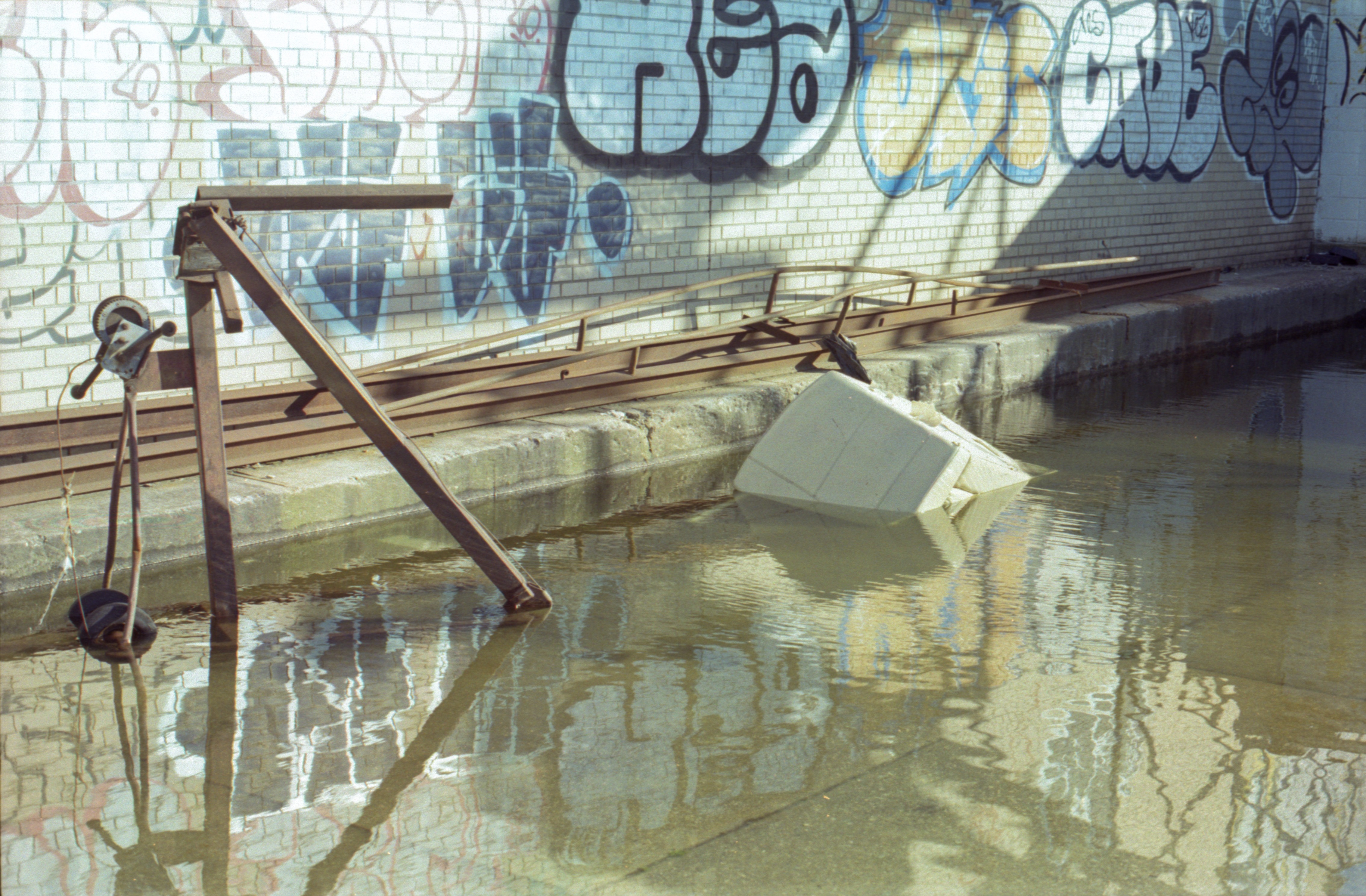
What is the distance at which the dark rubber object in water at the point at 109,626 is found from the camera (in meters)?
4.20

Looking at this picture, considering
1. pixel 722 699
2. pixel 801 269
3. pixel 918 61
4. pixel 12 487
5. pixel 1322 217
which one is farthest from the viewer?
pixel 1322 217

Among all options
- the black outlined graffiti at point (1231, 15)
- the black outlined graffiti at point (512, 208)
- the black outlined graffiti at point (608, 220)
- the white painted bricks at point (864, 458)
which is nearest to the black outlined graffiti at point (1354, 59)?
the black outlined graffiti at point (1231, 15)

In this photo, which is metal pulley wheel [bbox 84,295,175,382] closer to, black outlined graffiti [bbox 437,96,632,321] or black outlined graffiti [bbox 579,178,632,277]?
black outlined graffiti [bbox 437,96,632,321]

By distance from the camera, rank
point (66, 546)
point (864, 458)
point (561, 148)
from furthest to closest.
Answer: point (561, 148)
point (864, 458)
point (66, 546)

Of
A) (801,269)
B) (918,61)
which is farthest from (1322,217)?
(801,269)

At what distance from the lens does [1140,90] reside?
12.5m

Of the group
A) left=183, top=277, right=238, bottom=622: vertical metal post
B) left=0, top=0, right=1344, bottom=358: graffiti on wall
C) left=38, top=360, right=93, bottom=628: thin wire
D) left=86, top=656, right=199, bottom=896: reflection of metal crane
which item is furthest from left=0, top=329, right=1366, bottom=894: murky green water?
left=0, top=0, right=1344, bottom=358: graffiti on wall

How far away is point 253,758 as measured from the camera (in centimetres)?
350

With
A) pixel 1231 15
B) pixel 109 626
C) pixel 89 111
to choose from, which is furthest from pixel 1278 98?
pixel 109 626

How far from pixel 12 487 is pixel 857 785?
11.8 feet

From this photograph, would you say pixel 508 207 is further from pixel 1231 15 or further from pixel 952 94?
pixel 1231 15

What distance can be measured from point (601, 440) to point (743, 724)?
325 centimetres

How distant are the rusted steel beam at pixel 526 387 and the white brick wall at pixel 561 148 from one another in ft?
1.40

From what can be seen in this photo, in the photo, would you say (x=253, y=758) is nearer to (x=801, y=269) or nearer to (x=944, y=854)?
(x=944, y=854)
